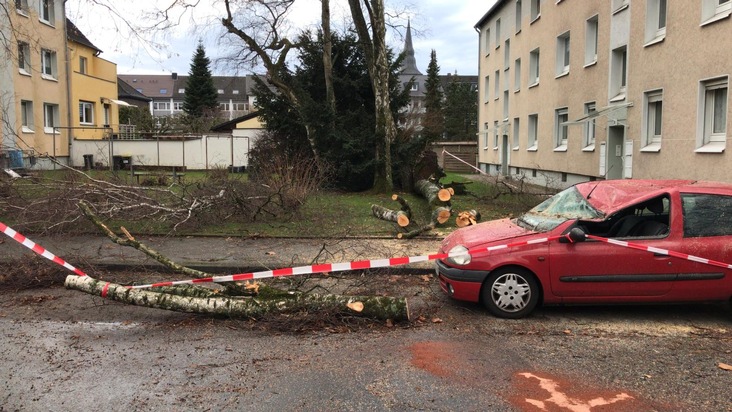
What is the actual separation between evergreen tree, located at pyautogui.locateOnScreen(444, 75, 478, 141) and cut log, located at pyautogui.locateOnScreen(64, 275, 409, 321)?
68.0m

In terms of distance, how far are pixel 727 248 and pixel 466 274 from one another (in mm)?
2673

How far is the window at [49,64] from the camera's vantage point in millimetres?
28891

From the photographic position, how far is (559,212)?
21.3ft

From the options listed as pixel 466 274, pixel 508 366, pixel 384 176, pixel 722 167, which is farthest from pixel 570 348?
pixel 384 176

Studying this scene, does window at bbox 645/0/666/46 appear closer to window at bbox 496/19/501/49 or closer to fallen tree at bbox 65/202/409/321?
fallen tree at bbox 65/202/409/321

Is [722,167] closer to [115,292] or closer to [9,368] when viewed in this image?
[115,292]

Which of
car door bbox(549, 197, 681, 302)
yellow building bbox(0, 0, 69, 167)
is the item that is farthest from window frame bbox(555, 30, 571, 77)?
yellow building bbox(0, 0, 69, 167)

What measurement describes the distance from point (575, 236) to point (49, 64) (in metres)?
31.7

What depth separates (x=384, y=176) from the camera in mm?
19734

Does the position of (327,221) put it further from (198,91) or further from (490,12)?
(198,91)

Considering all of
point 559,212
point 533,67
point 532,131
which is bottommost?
point 559,212

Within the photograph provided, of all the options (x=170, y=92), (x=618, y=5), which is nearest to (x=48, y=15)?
(x=618, y=5)

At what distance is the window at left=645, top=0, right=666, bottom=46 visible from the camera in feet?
50.4

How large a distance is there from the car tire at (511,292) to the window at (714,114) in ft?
30.3
